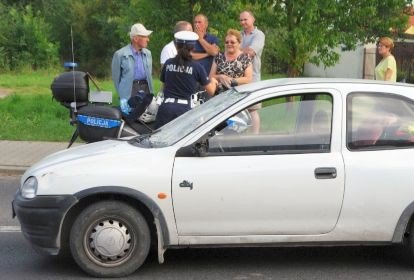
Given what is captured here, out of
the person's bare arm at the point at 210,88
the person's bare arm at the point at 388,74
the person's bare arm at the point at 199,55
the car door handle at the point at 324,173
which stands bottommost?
the car door handle at the point at 324,173

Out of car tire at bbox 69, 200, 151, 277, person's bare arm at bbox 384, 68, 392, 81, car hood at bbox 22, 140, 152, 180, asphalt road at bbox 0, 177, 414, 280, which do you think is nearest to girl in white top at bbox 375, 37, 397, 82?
person's bare arm at bbox 384, 68, 392, 81

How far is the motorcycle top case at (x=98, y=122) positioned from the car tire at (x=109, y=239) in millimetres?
3277

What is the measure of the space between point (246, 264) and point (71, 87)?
4242 mm

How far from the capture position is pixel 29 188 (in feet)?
16.7

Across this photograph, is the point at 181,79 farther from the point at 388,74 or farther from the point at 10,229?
the point at 388,74

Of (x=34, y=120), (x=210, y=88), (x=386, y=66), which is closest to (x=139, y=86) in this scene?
(x=210, y=88)

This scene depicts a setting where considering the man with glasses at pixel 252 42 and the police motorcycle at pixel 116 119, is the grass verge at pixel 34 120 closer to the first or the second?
the police motorcycle at pixel 116 119

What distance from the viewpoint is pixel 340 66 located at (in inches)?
1396

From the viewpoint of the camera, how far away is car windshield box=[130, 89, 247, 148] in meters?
5.28

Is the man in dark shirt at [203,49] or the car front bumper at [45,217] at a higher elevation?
the man in dark shirt at [203,49]

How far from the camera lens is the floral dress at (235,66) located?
332 inches

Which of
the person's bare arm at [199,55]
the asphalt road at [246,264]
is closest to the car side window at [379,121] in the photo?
the asphalt road at [246,264]

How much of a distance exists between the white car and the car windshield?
55 millimetres

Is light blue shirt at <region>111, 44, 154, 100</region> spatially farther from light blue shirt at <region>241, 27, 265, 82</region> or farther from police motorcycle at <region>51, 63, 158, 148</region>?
light blue shirt at <region>241, 27, 265, 82</region>
